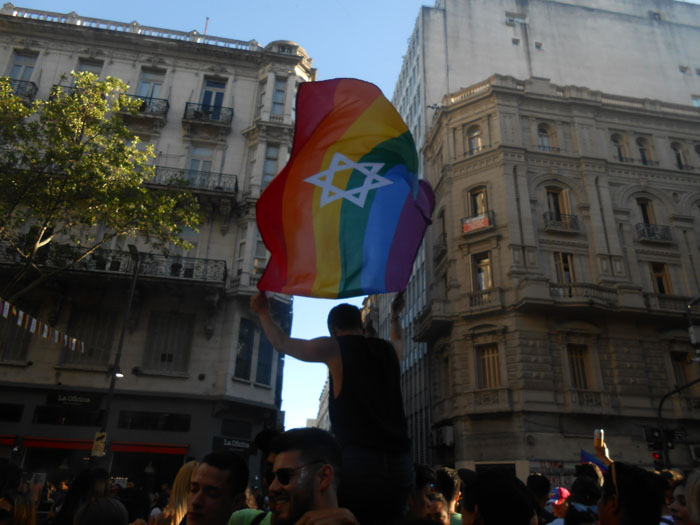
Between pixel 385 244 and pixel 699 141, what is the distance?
37.2m

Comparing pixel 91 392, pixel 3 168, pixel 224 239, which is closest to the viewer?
pixel 3 168

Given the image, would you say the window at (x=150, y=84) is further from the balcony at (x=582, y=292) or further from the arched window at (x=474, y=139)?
the balcony at (x=582, y=292)

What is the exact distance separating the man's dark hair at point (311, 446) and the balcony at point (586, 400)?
81.0 ft

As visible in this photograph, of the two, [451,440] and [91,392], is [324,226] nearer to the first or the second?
[91,392]

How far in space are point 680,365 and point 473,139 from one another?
696 inches

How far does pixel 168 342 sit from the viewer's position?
22562 mm

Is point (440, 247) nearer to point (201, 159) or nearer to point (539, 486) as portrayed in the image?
point (201, 159)

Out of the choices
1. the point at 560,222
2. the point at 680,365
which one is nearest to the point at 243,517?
the point at 560,222

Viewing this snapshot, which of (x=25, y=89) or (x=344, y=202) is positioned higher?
(x=25, y=89)

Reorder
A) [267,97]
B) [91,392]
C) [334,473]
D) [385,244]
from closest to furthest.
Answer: [334,473] → [385,244] → [91,392] → [267,97]

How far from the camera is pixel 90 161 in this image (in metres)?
17.2

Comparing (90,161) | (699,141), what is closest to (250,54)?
(90,161)

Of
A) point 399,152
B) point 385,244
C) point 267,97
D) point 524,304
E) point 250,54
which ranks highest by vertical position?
point 250,54

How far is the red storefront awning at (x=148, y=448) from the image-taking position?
20172mm
